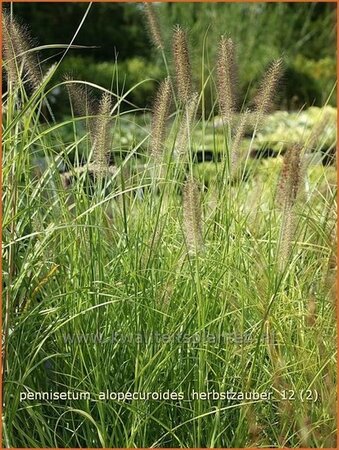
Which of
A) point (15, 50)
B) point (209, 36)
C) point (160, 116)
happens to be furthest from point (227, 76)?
point (209, 36)

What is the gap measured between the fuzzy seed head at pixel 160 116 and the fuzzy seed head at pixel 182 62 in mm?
52

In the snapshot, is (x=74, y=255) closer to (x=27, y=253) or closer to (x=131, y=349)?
(x=27, y=253)

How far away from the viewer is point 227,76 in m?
3.00

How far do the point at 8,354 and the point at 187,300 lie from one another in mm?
667

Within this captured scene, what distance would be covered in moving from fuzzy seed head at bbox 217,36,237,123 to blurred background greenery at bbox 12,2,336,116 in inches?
275

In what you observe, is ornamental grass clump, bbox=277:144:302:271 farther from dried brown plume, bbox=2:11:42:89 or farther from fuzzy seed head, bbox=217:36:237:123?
dried brown plume, bbox=2:11:42:89

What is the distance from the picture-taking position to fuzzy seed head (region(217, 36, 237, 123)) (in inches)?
118

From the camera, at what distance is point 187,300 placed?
3205 millimetres

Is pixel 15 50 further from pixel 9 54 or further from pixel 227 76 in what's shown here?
pixel 227 76

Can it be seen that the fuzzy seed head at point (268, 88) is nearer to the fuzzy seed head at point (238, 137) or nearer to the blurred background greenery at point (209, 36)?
the fuzzy seed head at point (238, 137)

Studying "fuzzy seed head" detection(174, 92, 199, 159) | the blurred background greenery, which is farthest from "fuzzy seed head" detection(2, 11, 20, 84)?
the blurred background greenery

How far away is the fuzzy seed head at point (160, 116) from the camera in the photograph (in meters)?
2.98

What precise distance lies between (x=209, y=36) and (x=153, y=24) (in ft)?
27.6

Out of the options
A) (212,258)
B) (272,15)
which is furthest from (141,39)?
(212,258)
